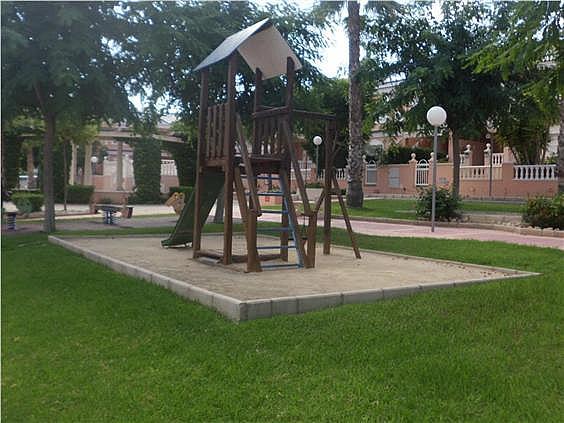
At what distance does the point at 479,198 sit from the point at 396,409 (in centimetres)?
2477

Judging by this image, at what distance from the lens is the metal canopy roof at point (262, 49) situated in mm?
8089

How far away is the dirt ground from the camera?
6168mm

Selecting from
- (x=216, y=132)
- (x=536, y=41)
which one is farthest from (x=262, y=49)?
(x=536, y=41)

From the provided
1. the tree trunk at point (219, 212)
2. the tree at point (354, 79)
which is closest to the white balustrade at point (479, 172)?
the tree at point (354, 79)

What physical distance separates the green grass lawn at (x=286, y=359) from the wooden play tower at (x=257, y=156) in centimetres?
189

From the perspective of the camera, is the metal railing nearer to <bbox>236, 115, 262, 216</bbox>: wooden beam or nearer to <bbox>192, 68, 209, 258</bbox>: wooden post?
<bbox>192, 68, 209, 258</bbox>: wooden post

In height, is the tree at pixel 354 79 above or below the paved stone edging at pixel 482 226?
above

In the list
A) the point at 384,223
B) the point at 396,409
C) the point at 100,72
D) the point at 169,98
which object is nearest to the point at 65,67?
the point at 100,72

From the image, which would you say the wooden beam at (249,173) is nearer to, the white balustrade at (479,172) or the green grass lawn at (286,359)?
the green grass lawn at (286,359)

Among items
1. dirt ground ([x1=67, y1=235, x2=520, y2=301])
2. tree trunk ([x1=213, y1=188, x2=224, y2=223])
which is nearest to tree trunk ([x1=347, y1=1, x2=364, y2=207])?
tree trunk ([x1=213, y1=188, x2=224, y2=223])

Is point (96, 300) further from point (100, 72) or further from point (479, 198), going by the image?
point (479, 198)

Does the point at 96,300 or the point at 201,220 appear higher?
the point at 201,220

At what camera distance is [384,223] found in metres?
17.7

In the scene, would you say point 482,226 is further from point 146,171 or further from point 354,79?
point 146,171
